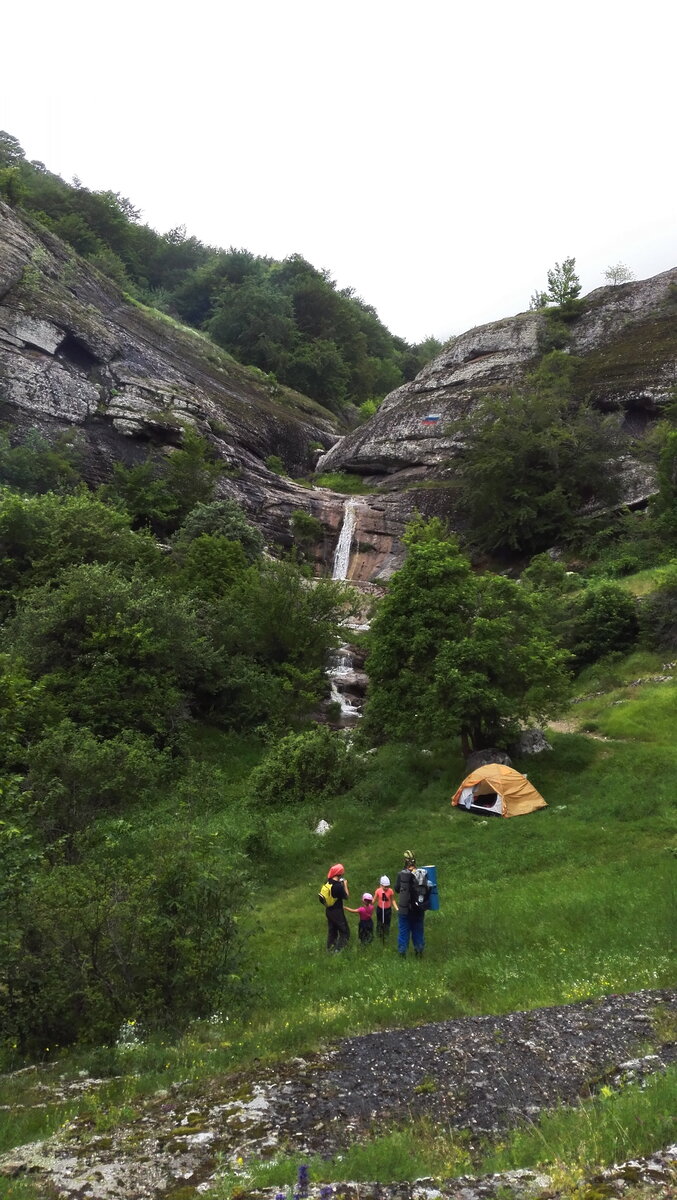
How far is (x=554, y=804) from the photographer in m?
18.6

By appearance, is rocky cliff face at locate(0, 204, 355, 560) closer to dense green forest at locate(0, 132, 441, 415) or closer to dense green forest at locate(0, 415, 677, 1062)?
dense green forest at locate(0, 415, 677, 1062)

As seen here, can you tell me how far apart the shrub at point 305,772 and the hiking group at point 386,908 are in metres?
7.48

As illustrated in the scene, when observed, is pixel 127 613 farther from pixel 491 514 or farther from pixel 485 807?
pixel 491 514

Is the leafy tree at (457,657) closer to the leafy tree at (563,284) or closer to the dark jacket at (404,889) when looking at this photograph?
the dark jacket at (404,889)

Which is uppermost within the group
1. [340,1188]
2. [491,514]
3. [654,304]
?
[654,304]

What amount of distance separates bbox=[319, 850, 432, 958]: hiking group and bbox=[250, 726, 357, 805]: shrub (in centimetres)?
748

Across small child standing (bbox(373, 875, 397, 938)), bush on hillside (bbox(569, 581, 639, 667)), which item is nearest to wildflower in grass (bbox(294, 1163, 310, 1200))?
small child standing (bbox(373, 875, 397, 938))

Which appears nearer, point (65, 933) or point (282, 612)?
point (65, 933)

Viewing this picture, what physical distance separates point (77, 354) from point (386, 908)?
43383 millimetres

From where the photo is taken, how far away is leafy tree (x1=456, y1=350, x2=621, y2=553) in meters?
41.9

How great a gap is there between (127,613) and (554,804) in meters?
15.3

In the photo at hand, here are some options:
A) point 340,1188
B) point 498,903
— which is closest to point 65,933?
point 340,1188

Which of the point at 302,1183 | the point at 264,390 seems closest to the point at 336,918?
the point at 302,1183

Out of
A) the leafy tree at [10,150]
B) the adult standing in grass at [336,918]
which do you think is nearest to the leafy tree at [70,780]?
the adult standing in grass at [336,918]
